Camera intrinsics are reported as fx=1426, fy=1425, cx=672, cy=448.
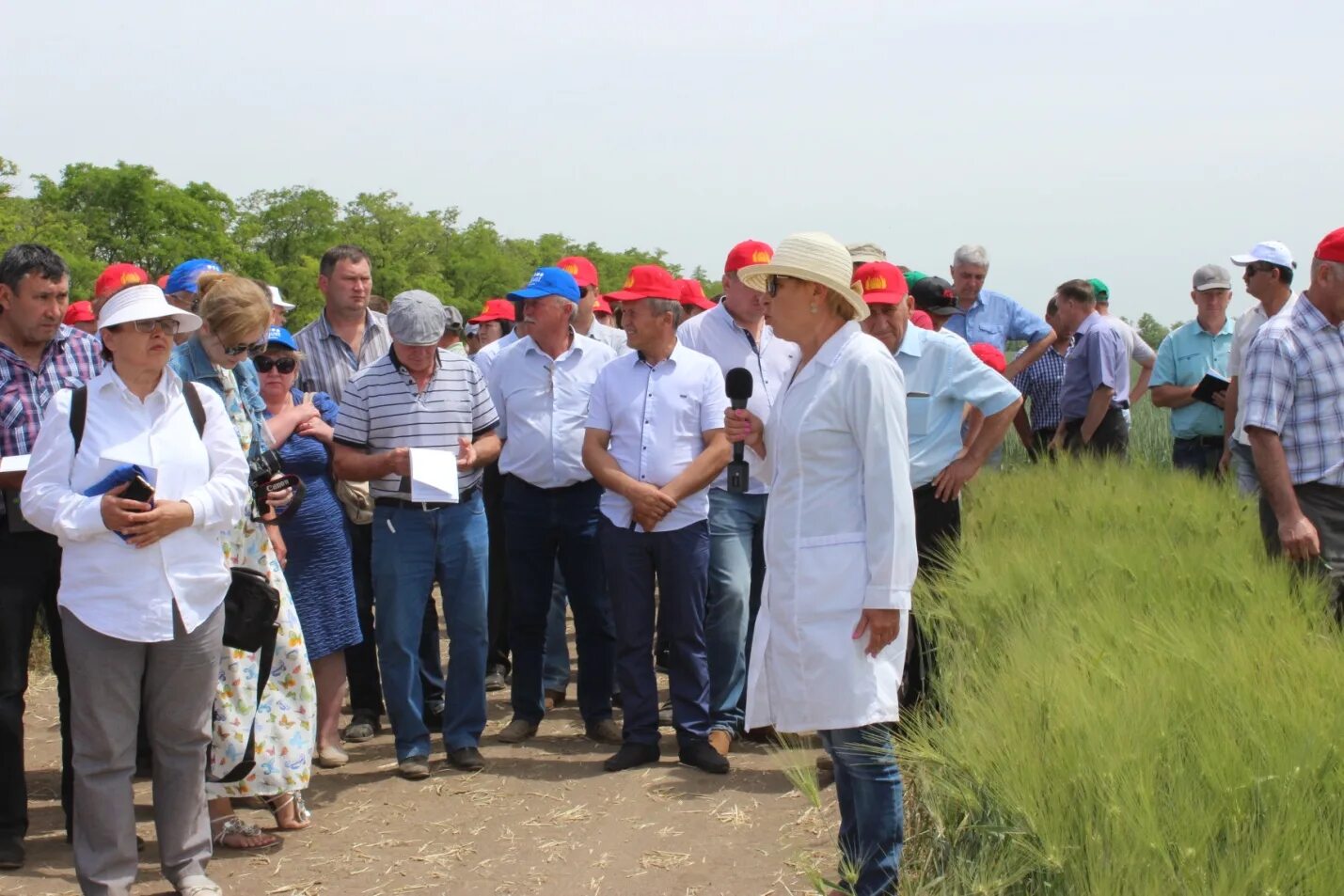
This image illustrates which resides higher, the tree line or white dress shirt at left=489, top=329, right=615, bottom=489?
the tree line

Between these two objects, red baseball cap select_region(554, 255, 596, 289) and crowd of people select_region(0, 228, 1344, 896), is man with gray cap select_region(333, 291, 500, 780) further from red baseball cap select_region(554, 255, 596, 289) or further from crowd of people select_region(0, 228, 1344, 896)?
red baseball cap select_region(554, 255, 596, 289)

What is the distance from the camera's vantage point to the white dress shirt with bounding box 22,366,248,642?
4512 millimetres

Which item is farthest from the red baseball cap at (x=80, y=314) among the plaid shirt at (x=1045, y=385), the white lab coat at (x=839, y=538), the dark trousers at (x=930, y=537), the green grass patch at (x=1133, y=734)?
the white lab coat at (x=839, y=538)

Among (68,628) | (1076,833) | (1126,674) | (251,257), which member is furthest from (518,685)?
(251,257)

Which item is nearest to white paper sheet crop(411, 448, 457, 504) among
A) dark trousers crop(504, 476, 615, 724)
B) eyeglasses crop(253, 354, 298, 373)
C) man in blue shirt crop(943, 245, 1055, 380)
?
eyeglasses crop(253, 354, 298, 373)

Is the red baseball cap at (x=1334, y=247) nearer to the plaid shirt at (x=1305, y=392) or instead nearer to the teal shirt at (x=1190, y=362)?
the plaid shirt at (x=1305, y=392)

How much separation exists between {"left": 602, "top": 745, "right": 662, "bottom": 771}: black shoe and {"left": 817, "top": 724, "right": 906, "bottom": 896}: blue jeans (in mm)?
2497

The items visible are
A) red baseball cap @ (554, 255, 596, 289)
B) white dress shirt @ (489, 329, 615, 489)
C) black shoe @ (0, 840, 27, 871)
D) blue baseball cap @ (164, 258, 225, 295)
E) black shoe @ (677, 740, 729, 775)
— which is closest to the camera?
black shoe @ (0, 840, 27, 871)

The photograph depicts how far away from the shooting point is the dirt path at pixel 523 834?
16.8 ft

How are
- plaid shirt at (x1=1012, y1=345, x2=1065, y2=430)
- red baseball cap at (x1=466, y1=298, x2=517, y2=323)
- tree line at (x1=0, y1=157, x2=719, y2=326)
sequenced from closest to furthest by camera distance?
plaid shirt at (x1=1012, y1=345, x2=1065, y2=430), red baseball cap at (x1=466, y1=298, x2=517, y2=323), tree line at (x1=0, y1=157, x2=719, y2=326)

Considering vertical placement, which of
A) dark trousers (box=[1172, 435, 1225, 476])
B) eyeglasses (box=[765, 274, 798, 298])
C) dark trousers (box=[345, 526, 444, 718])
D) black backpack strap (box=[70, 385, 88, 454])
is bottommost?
dark trousers (box=[345, 526, 444, 718])

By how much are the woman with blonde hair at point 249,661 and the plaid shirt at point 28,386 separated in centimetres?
55

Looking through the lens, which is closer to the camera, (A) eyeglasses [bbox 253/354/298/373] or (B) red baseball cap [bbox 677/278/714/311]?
(A) eyeglasses [bbox 253/354/298/373]

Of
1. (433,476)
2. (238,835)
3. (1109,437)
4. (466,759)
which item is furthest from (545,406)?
(1109,437)
